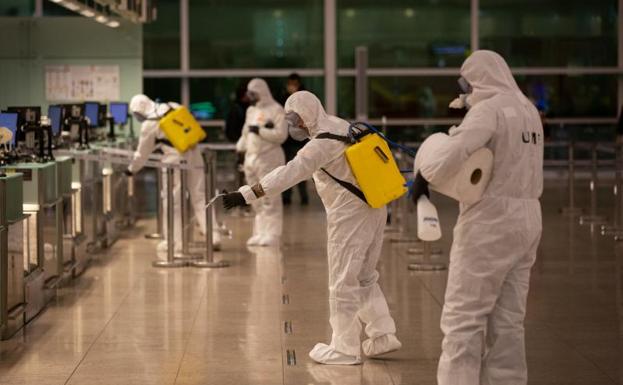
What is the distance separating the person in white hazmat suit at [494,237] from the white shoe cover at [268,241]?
306 inches

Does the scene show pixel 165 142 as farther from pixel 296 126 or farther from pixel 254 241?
pixel 296 126

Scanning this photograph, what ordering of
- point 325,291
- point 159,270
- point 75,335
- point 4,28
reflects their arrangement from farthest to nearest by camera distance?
point 4,28, point 159,270, point 325,291, point 75,335

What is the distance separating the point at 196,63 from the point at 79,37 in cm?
602

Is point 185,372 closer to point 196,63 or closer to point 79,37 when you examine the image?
point 79,37

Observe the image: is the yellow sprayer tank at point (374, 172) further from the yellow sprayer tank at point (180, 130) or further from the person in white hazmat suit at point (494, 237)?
the yellow sprayer tank at point (180, 130)

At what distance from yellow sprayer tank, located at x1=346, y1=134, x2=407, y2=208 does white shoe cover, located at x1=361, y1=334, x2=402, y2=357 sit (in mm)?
896

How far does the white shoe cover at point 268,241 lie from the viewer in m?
13.9

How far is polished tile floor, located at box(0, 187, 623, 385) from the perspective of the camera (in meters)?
7.51

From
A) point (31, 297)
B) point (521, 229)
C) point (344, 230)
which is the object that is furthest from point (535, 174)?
point (31, 297)

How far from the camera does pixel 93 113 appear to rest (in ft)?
50.0

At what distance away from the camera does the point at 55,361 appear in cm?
785

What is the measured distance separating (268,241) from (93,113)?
9.58ft

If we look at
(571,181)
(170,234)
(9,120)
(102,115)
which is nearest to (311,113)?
(9,120)

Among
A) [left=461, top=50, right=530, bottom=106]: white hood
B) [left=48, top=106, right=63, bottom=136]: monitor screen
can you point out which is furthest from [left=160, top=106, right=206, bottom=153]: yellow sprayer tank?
[left=461, top=50, right=530, bottom=106]: white hood
